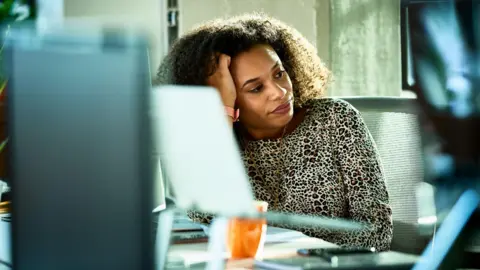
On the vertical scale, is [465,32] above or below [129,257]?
above

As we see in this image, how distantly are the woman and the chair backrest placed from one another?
0.15 feet

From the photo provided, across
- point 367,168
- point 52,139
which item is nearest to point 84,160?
point 52,139

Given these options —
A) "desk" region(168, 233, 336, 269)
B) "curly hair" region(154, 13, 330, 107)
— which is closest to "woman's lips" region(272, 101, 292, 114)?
"curly hair" region(154, 13, 330, 107)

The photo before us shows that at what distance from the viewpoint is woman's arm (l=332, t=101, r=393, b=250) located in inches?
52.9

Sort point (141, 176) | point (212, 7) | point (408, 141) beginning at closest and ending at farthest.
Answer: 1. point (141, 176)
2. point (408, 141)
3. point (212, 7)

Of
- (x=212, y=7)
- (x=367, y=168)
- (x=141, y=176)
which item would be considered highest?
(x=212, y=7)

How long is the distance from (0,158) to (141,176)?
0.36ft

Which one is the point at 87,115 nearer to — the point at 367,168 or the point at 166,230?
the point at 166,230

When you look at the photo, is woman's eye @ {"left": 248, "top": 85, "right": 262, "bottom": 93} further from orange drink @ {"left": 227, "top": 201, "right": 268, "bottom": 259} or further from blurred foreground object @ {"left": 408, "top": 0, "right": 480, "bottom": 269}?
blurred foreground object @ {"left": 408, "top": 0, "right": 480, "bottom": 269}

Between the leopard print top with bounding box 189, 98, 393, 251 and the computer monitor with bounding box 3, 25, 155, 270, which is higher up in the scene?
the computer monitor with bounding box 3, 25, 155, 270

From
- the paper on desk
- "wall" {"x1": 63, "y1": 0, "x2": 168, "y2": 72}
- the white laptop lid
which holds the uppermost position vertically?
"wall" {"x1": 63, "y1": 0, "x2": 168, "y2": 72}

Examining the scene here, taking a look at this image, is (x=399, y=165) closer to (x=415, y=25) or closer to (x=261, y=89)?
(x=261, y=89)

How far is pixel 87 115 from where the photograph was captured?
43cm

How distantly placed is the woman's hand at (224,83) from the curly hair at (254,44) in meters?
0.01
